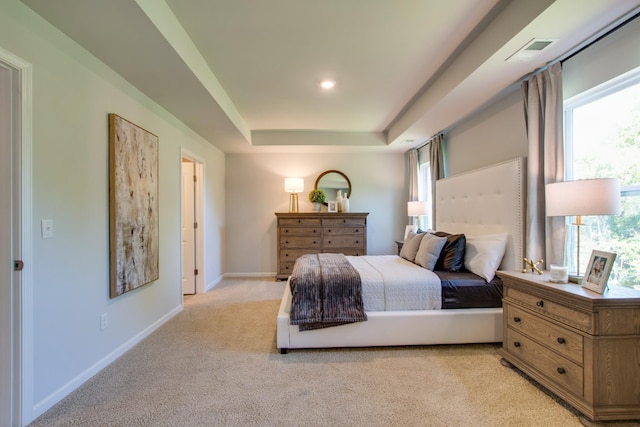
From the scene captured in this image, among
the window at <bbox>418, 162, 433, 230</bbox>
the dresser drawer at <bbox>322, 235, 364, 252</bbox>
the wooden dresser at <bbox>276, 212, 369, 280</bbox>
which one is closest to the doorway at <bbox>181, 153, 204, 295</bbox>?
the wooden dresser at <bbox>276, 212, 369, 280</bbox>

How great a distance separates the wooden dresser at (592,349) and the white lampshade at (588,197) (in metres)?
0.48

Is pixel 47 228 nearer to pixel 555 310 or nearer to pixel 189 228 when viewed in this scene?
pixel 189 228

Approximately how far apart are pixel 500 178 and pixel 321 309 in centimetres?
214

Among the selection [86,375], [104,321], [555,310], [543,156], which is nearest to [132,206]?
[104,321]

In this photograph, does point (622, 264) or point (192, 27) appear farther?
point (192, 27)

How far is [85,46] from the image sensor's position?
1.94m

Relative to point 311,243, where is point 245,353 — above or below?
below

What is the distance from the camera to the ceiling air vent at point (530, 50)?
1890mm

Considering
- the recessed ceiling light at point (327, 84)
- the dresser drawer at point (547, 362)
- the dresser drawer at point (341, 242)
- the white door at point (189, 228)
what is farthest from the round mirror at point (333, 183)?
the dresser drawer at point (547, 362)

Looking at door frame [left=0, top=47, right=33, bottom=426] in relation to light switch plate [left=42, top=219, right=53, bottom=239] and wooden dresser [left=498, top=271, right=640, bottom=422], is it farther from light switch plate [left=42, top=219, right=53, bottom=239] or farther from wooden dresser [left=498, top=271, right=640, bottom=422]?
wooden dresser [left=498, top=271, right=640, bottom=422]

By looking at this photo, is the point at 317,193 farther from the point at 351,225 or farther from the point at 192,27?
the point at 192,27

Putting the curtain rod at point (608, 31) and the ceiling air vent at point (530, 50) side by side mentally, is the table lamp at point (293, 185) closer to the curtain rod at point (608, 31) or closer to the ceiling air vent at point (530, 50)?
the ceiling air vent at point (530, 50)

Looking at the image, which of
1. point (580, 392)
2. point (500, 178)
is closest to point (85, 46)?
point (500, 178)

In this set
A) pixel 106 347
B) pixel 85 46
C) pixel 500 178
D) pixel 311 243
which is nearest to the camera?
pixel 85 46
